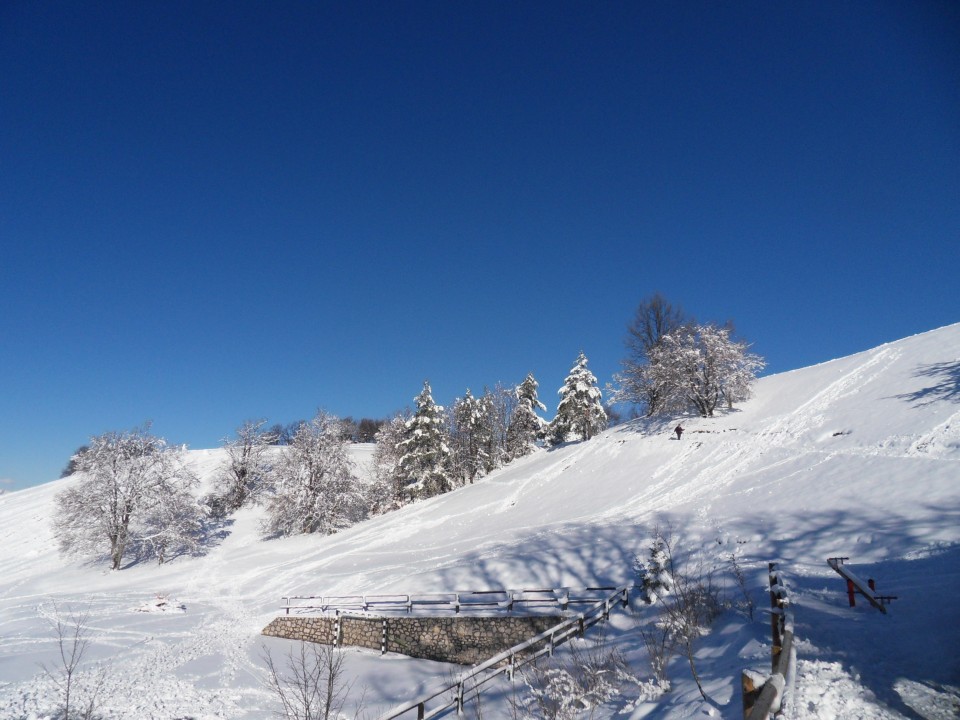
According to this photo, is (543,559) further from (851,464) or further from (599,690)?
(851,464)

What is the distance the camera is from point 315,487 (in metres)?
38.2

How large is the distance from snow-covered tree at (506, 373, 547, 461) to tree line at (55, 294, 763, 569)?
0.12 meters

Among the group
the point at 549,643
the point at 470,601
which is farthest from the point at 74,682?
the point at 549,643

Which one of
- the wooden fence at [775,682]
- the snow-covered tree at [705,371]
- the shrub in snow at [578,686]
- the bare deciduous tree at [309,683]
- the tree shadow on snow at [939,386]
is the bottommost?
the bare deciduous tree at [309,683]

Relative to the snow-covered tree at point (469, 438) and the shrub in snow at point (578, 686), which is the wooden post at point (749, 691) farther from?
the snow-covered tree at point (469, 438)

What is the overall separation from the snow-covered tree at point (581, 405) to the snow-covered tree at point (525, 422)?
418cm

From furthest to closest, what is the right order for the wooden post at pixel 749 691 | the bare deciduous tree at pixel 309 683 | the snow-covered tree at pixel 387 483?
the snow-covered tree at pixel 387 483 < the bare deciduous tree at pixel 309 683 < the wooden post at pixel 749 691

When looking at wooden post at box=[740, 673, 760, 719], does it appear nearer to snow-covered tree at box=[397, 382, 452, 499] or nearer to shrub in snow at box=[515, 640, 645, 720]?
shrub in snow at box=[515, 640, 645, 720]

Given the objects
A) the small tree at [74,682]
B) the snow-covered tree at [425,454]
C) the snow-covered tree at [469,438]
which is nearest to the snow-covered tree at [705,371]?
the snow-covered tree at [469,438]

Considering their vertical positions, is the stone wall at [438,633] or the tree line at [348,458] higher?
the tree line at [348,458]

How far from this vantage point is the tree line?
34125 mm

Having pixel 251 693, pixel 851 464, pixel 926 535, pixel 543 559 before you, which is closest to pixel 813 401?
pixel 851 464

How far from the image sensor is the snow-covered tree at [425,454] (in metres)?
41.2

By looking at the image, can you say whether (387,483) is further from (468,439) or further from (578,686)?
(578,686)
